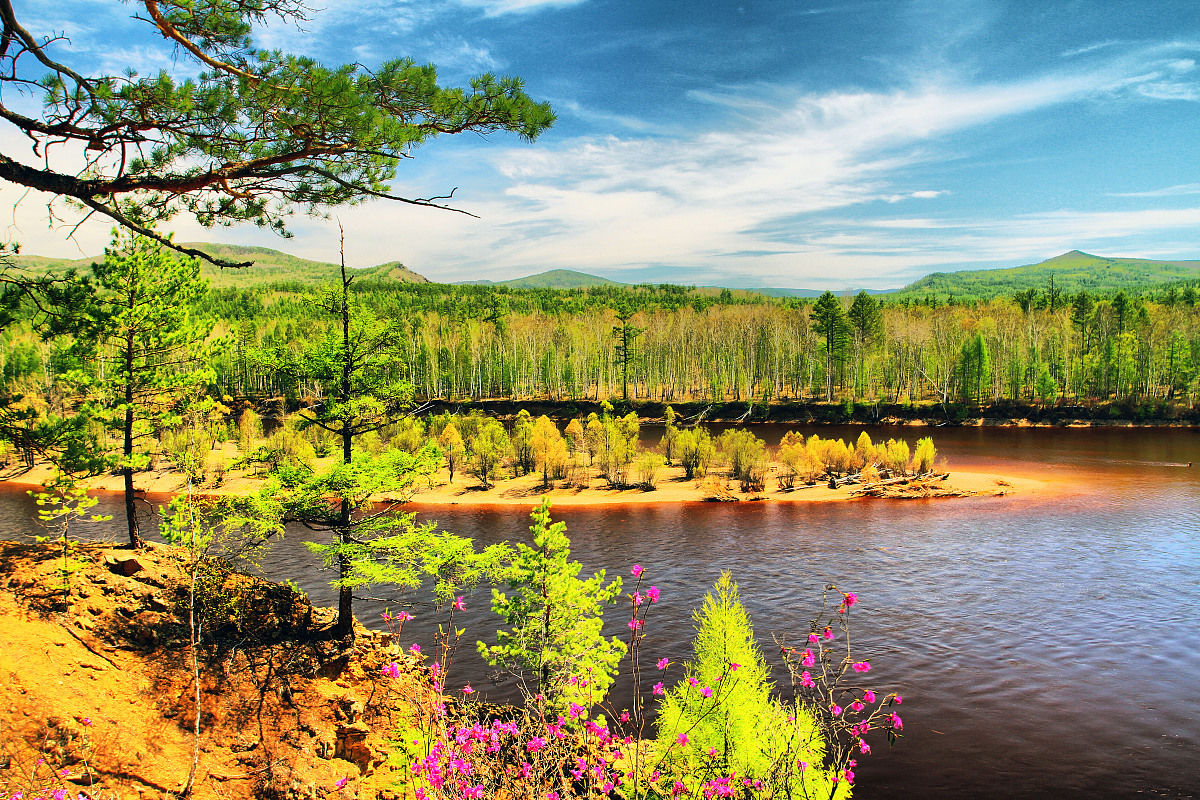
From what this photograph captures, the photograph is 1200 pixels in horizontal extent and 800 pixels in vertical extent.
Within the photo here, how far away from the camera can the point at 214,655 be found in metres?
10.6

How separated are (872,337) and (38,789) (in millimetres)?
83320

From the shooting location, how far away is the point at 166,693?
30.3ft

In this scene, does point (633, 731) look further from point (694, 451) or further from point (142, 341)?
point (694, 451)

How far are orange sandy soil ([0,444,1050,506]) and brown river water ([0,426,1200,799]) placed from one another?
5.18 feet

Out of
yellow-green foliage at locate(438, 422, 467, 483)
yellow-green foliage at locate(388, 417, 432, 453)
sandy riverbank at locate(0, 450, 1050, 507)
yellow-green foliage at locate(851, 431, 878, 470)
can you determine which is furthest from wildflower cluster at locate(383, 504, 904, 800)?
yellow-green foliage at locate(388, 417, 432, 453)

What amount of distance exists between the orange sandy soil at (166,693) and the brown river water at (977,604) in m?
5.78

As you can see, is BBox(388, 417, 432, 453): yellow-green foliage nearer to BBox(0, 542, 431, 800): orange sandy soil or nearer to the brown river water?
the brown river water

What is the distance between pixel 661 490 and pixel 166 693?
110 ft

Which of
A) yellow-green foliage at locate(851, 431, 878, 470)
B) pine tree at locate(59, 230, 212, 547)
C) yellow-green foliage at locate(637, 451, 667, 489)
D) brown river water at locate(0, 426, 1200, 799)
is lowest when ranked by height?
brown river water at locate(0, 426, 1200, 799)

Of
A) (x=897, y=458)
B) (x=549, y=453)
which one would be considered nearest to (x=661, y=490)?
(x=549, y=453)

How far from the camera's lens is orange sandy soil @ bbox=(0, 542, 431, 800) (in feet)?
23.7

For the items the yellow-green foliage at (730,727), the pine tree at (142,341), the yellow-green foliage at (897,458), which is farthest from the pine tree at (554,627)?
the yellow-green foliage at (897,458)

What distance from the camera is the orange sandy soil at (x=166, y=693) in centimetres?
722

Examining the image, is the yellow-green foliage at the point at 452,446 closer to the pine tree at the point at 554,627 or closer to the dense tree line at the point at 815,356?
the dense tree line at the point at 815,356
